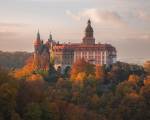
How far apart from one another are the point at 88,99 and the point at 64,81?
9542 millimetres

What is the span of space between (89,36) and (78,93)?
39638 mm

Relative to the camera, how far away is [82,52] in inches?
4200

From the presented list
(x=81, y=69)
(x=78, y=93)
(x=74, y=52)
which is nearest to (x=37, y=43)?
(x=74, y=52)

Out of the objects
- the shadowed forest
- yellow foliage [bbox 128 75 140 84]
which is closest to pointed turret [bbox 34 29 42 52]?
the shadowed forest

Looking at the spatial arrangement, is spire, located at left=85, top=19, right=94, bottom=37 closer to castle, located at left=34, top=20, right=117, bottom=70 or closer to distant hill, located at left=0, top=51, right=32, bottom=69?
castle, located at left=34, top=20, right=117, bottom=70

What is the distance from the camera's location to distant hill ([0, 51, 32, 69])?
12809 centimetres

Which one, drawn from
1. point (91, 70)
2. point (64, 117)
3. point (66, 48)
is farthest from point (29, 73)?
point (64, 117)

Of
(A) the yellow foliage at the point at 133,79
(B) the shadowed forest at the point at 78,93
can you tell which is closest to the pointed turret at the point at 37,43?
(B) the shadowed forest at the point at 78,93

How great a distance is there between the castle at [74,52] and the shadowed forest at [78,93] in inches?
177

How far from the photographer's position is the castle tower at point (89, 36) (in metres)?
110

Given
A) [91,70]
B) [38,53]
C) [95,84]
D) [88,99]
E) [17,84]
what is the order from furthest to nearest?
1. [38,53]
2. [91,70]
3. [95,84]
4. [88,99]
5. [17,84]

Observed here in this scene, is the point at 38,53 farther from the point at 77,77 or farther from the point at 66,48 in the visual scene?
the point at 77,77

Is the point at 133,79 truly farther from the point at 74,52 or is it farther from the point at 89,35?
the point at 89,35

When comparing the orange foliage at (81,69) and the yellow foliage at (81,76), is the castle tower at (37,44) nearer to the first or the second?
the orange foliage at (81,69)
